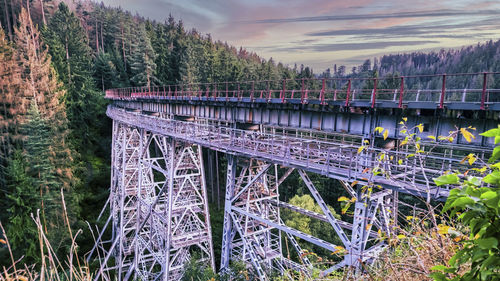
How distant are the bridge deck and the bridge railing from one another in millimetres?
1672

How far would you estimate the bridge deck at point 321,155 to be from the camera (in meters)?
6.03

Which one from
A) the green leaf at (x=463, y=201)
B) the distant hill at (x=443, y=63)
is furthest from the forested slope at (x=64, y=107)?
the distant hill at (x=443, y=63)

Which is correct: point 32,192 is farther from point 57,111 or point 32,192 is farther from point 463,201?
point 463,201

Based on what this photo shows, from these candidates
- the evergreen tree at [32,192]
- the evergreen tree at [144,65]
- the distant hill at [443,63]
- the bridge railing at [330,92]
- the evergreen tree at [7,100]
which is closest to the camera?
the bridge railing at [330,92]

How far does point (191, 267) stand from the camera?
11367 millimetres

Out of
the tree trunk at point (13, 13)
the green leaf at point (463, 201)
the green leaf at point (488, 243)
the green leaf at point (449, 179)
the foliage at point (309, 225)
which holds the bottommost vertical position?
the foliage at point (309, 225)

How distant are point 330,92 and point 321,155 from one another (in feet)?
7.91

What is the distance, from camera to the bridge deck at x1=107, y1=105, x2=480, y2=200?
6.03 metres

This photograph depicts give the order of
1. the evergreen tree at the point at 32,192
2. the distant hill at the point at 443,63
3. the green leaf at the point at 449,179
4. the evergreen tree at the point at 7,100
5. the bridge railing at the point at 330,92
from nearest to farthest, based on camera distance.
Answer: the green leaf at the point at 449,179, the bridge railing at the point at 330,92, the evergreen tree at the point at 32,192, the evergreen tree at the point at 7,100, the distant hill at the point at 443,63

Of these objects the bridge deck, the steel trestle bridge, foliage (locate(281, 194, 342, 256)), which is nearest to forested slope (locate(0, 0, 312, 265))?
the steel trestle bridge

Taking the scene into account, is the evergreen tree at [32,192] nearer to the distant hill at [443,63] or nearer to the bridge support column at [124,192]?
the bridge support column at [124,192]

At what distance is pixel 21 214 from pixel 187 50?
28.2 metres

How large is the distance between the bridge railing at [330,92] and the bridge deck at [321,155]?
1.67 meters

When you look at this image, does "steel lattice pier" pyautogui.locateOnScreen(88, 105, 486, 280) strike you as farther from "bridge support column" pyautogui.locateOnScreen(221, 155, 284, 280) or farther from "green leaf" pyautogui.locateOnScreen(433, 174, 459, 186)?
"green leaf" pyautogui.locateOnScreen(433, 174, 459, 186)
